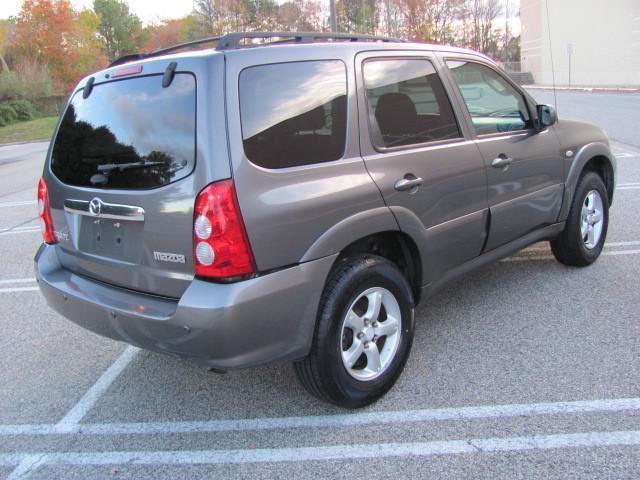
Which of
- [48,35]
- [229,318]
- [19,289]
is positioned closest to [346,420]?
[229,318]

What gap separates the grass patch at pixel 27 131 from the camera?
30.1 m

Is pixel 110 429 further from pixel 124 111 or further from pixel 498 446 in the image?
pixel 498 446

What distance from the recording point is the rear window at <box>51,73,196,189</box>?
258 cm

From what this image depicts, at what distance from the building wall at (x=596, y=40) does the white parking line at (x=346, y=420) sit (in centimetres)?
4013

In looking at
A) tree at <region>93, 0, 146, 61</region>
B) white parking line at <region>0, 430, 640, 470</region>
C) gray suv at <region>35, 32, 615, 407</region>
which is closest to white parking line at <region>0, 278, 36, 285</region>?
gray suv at <region>35, 32, 615, 407</region>

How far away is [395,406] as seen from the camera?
3.07 meters

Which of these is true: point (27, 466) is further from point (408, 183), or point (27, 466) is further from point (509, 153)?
point (509, 153)

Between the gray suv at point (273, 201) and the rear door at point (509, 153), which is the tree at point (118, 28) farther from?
the gray suv at point (273, 201)

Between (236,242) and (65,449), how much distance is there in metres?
1.44

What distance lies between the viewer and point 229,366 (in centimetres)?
255

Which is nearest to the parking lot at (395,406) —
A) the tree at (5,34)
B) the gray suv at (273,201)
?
the gray suv at (273,201)

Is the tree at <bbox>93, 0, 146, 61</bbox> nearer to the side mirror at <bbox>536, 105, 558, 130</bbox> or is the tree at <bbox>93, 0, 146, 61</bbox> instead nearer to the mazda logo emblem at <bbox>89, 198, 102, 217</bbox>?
the side mirror at <bbox>536, 105, 558, 130</bbox>

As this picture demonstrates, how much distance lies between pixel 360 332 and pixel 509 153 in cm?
175

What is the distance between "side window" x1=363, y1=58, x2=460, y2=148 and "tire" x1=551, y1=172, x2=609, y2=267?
1.59 meters
